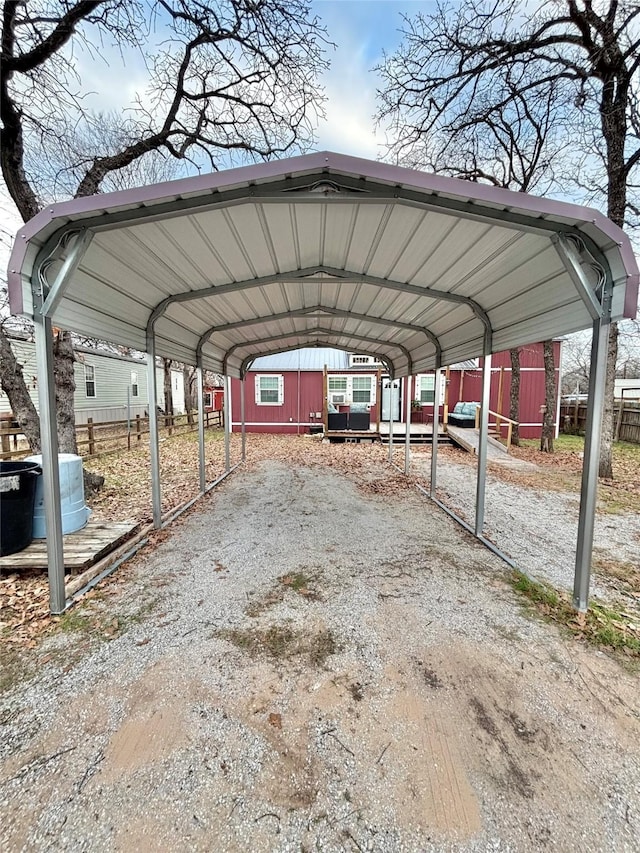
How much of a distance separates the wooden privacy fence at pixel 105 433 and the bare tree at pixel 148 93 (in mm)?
2555

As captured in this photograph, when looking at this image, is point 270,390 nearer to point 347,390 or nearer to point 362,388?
point 347,390

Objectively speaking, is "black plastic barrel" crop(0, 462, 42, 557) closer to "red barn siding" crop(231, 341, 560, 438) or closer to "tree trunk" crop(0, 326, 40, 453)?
"tree trunk" crop(0, 326, 40, 453)

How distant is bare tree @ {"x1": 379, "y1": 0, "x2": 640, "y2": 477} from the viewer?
6277 millimetres

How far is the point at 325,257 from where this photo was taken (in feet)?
13.3

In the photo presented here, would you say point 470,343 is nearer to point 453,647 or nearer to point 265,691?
point 453,647

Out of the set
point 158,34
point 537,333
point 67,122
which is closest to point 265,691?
point 537,333

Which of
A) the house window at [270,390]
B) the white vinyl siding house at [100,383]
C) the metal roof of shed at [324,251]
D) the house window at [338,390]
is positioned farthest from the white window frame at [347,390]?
the metal roof of shed at [324,251]

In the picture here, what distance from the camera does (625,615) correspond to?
2893mm

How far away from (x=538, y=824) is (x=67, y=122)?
9254 millimetres

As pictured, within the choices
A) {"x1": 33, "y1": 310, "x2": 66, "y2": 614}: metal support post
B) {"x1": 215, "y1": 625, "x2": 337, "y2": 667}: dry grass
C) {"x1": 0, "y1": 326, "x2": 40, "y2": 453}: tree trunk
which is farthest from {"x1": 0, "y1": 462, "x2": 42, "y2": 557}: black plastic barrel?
{"x1": 0, "y1": 326, "x2": 40, "y2": 453}: tree trunk

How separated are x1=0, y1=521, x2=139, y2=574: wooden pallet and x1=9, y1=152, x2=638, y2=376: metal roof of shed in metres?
2.08

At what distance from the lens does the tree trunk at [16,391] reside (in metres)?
5.30

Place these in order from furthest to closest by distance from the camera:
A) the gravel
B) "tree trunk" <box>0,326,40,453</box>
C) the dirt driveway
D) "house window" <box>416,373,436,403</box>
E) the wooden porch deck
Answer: "house window" <box>416,373,436,403</box> → the wooden porch deck → "tree trunk" <box>0,326,40,453</box> → the gravel → the dirt driveway

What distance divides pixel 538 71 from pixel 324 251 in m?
7.51
